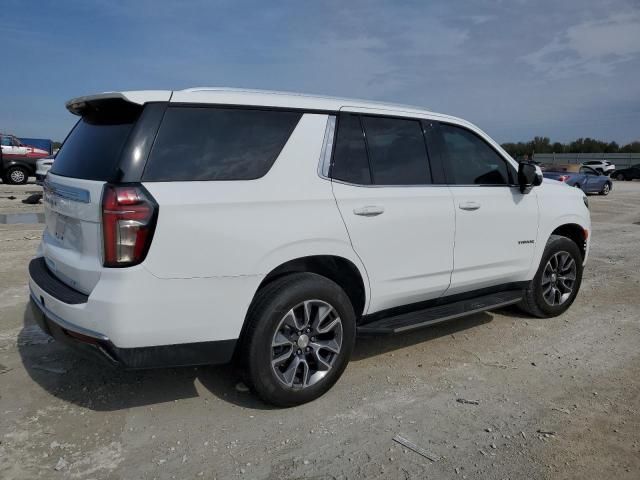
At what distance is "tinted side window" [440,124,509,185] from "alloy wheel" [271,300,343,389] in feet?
5.17

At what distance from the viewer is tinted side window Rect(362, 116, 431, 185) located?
3.66 meters

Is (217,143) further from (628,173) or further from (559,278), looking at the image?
(628,173)

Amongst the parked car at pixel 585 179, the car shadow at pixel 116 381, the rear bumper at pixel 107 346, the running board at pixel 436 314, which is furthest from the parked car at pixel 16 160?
the parked car at pixel 585 179

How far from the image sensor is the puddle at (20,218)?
10.7 meters

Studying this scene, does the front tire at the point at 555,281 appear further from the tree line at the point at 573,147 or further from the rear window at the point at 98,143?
the tree line at the point at 573,147

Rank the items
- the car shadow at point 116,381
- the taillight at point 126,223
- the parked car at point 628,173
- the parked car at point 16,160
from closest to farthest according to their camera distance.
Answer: the taillight at point 126,223 < the car shadow at point 116,381 < the parked car at point 16,160 < the parked car at point 628,173

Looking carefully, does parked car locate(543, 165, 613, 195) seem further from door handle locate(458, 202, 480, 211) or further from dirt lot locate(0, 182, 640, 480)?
dirt lot locate(0, 182, 640, 480)

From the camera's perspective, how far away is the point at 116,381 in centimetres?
359

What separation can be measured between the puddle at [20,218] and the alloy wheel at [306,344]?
30.9 ft

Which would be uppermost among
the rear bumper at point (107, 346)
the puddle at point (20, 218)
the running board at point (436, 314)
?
the rear bumper at point (107, 346)

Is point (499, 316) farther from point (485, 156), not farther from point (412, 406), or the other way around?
point (412, 406)

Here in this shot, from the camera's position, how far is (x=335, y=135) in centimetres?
346

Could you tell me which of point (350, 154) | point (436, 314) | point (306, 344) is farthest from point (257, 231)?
point (436, 314)

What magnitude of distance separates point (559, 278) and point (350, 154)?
2.87 m
